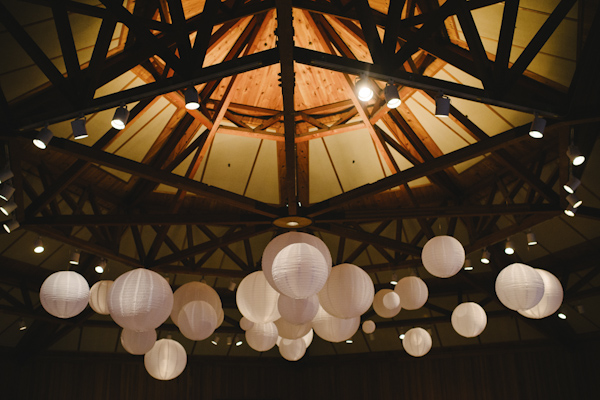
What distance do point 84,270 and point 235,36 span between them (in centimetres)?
512

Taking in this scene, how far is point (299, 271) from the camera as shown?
4.29 metres

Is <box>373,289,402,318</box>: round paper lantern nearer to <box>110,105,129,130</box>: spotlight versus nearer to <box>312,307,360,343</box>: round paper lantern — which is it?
<box>312,307,360,343</box>: round paper lantern

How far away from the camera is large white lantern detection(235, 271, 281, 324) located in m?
5.40

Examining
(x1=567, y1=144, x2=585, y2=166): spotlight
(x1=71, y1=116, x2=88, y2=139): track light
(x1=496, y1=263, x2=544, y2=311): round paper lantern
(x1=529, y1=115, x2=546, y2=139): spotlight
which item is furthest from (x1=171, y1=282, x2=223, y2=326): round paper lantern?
(x1=567, y1=144, x2=585, y2=166): spotlight

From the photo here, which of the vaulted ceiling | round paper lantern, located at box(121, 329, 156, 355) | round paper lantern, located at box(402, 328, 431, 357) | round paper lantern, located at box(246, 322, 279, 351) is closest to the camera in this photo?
the vaulted ceiling

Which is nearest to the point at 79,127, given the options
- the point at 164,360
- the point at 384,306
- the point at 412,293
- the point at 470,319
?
the point at 164,360

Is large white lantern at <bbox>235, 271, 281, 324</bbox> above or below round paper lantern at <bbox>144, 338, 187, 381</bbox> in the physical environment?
above

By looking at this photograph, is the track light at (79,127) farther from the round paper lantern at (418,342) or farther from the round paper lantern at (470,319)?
the round paper lantern at (418,342)

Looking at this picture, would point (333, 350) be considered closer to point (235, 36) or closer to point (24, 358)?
point (24, 358)

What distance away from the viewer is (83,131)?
4500 mm

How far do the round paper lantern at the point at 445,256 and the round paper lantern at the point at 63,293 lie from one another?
12.1 feet

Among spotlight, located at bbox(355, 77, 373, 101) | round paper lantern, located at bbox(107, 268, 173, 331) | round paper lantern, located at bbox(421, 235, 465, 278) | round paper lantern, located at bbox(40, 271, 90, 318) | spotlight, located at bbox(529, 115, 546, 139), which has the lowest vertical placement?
round paper lantern, located at bbox(107, 268, 173, 331)

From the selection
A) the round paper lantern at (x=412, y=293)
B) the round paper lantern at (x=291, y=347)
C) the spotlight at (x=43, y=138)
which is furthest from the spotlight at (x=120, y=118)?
the round paper lantern at (x=412, y=293)

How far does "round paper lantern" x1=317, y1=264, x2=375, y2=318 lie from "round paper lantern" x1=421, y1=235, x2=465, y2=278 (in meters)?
0.93
